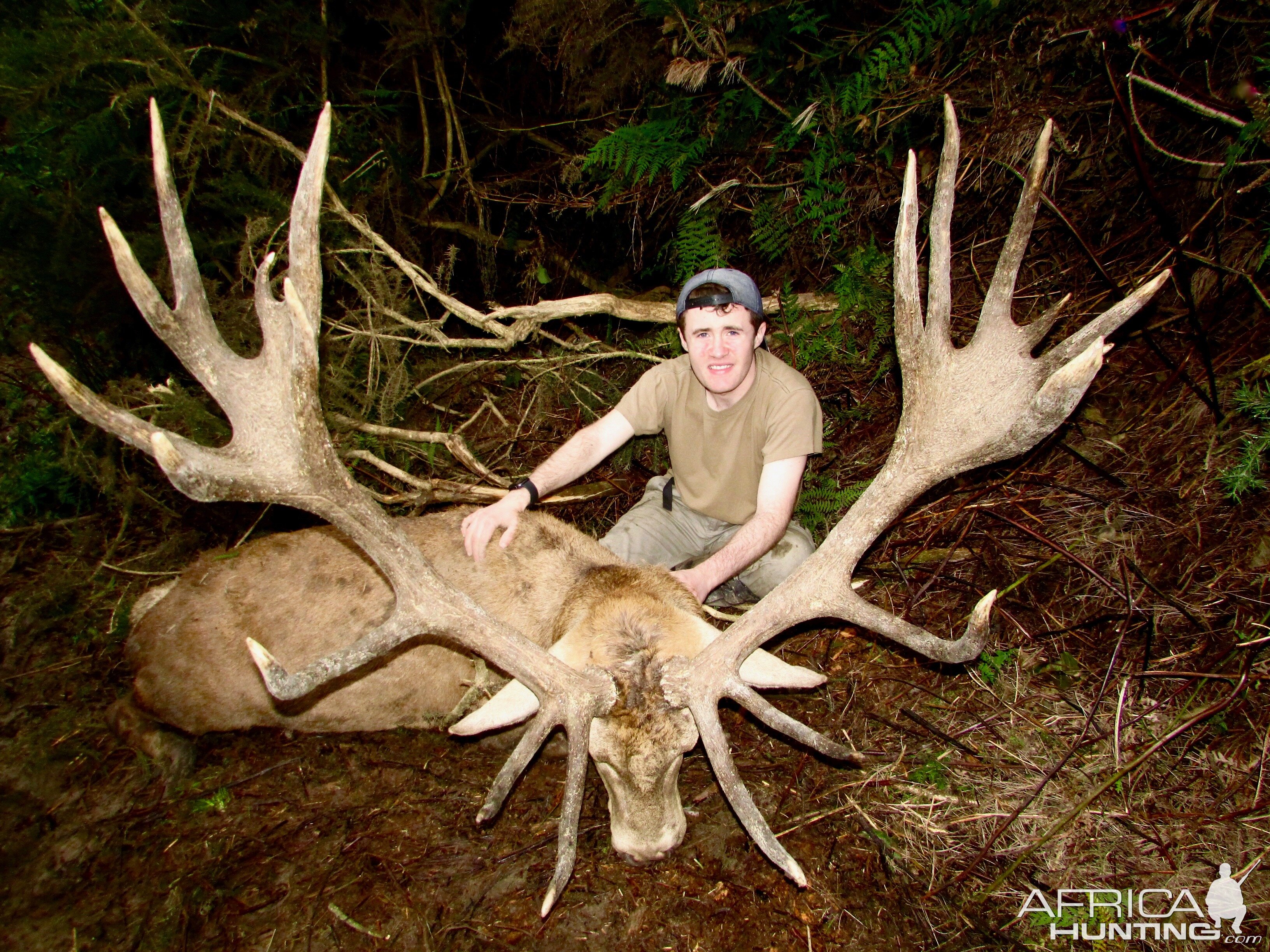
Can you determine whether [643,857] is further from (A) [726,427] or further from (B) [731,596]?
(A) [726,427]

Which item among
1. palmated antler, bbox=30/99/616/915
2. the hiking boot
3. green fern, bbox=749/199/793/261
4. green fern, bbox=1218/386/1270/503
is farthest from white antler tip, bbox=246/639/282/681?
green fern, bbox=1218/386/1270/503

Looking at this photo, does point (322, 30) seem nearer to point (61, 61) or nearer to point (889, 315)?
point (61, 61)

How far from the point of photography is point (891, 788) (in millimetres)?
2795

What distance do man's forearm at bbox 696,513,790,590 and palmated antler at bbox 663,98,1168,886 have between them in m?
0.55

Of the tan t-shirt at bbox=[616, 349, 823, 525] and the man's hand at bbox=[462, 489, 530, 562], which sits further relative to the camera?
the tan t-shirt at bbox=[616, 349, 823, 525]

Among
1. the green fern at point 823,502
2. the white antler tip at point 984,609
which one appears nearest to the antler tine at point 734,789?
the white antler tip at point 984,609

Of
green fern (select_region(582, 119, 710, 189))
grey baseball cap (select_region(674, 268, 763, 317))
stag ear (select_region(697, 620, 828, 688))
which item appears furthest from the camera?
green fern (select_region(582, 119, 710, 189))

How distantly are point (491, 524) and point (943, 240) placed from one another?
2.45 metres

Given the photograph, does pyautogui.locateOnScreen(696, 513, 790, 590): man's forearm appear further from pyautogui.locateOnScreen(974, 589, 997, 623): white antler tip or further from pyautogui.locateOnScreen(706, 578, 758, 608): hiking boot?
pyautogui.locateOnScreen(974, 589, 997, 623): white antler tip

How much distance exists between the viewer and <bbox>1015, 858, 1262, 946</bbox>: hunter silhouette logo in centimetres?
220

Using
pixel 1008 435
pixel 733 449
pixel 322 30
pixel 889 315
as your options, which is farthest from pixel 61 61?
pixel 1008 435

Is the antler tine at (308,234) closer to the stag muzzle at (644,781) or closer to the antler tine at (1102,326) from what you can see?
the stag muzzle at (644,781)

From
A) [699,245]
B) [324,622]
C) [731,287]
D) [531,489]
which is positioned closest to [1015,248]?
[731,287]

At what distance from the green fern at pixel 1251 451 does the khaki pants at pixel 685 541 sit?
1.93 metres
